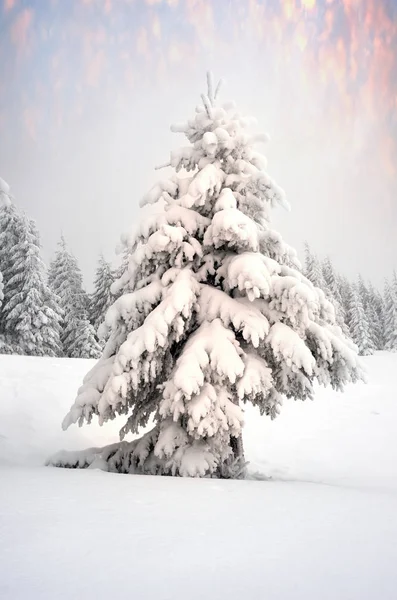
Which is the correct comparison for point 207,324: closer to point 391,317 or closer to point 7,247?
point 7,247

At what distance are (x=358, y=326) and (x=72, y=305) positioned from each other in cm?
3327

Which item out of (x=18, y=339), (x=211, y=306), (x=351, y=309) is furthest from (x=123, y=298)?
(x=351, y=309)

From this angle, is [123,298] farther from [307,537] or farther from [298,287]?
[307,537]

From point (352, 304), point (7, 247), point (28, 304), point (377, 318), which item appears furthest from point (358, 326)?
point (7, 247)

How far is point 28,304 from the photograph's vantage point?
30.6 metres

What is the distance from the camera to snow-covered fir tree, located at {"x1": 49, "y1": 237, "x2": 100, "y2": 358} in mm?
35062

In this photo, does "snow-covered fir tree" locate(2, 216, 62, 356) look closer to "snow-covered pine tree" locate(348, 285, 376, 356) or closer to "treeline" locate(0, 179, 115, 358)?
"treeline" locate(0, 179, 115, 358)

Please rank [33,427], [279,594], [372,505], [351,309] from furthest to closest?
[351,309] < [33,427] < [372,505] < [279,594]

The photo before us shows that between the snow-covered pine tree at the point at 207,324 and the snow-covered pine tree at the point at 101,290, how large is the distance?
29349 mm

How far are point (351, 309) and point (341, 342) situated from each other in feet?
159

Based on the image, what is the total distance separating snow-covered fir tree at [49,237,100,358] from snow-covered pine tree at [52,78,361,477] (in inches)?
1070

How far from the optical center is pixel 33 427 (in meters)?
13.0

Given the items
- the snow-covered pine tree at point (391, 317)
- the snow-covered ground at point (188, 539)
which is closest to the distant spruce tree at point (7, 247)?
the snow-covered ground at point (188, 539)

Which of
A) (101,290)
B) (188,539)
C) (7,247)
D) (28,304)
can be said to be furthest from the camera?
(101,290)
